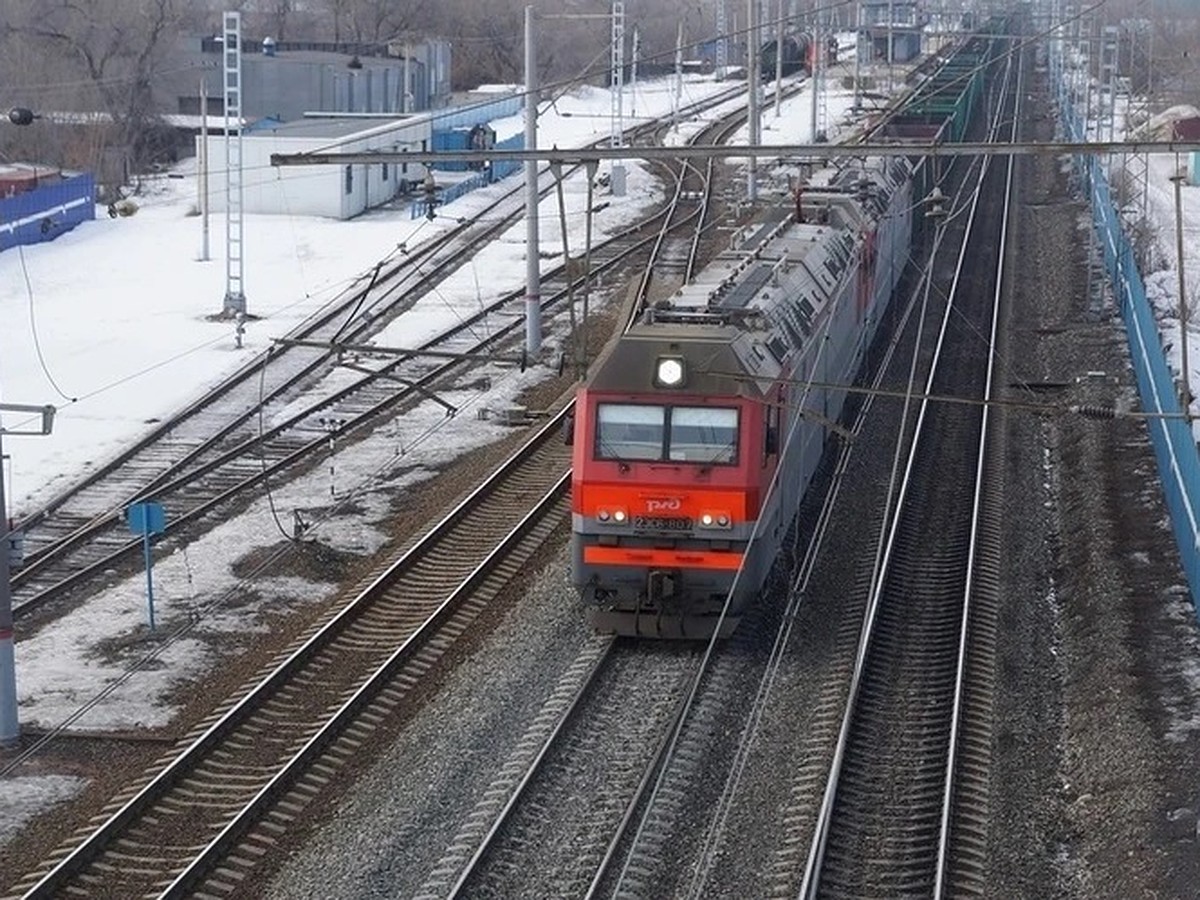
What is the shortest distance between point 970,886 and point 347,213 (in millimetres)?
42136

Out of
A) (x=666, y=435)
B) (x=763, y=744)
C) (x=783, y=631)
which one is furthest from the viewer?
(x=783, y=631)

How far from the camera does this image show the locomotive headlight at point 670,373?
16969 millimetres

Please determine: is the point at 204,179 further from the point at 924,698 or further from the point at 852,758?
the point at 852,758

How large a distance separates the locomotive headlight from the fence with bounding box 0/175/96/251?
34104 mm

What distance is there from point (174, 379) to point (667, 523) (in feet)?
58.4

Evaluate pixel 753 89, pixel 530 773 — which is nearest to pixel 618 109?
pixel 753 89

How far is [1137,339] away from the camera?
102 feet

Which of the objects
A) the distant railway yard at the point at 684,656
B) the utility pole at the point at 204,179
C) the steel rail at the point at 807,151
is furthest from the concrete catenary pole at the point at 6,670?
the utility pole at the point at 204,179

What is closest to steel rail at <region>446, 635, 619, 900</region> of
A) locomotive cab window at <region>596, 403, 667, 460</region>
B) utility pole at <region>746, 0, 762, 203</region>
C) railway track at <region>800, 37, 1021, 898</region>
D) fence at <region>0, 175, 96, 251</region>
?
locomotive cab window at <region>596, 403, 667, 460</region>

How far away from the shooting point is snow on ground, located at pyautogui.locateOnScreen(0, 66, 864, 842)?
58.9 ft

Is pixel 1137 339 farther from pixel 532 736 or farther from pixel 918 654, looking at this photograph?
pixel 532 736

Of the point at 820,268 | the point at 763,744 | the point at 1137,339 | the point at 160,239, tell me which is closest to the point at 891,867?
the point at 763,744

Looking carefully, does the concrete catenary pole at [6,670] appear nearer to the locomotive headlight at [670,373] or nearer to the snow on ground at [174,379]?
the snow on ground at [174,379]

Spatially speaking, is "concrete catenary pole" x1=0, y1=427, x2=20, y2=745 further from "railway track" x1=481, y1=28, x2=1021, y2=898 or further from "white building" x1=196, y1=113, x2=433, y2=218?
"white building" x1=196, y1=113, x2=433, y2=218
